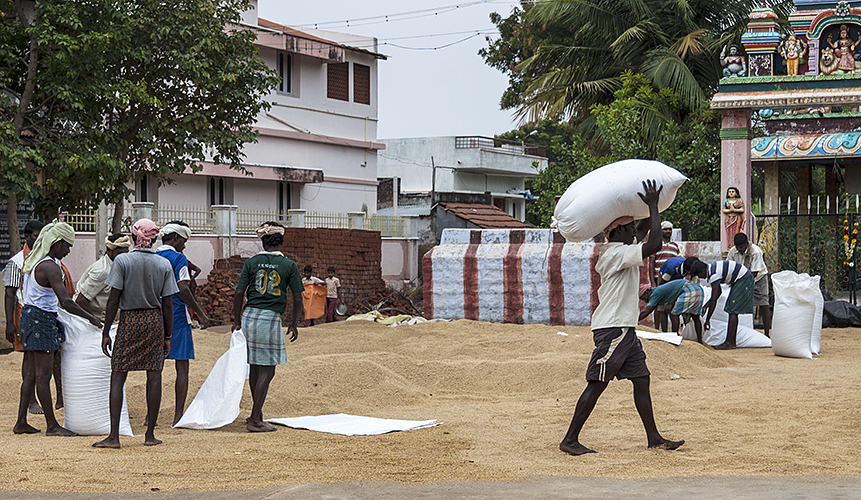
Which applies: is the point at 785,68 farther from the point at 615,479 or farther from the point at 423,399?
the point at 615,479

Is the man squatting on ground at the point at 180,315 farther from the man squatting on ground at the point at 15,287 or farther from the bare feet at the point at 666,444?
the bare feet at the point at 666,444

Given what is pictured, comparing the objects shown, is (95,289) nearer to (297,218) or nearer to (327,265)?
(327,265)

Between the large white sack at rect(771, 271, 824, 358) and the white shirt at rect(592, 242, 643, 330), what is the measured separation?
6.54 meters

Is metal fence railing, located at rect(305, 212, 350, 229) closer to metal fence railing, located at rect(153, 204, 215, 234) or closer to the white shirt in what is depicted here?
metal fence railing, located at rect(153, 204, 215, 234)

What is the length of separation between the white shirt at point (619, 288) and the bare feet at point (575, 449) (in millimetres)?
817

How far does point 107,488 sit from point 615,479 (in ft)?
9.59

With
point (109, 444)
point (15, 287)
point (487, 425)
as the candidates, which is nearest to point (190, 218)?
point (15, 287)

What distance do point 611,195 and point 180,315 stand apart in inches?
143

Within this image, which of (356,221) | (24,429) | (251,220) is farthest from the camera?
(356,221)

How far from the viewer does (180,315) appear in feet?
25.3

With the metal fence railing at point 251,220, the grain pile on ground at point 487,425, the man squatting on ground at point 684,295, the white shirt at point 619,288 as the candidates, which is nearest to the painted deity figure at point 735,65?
the man squatting on ground at point 684,295

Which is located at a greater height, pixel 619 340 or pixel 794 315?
pixel 619 340

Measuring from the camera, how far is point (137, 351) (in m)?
6.76

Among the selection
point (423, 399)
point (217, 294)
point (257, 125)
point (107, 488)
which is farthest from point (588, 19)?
point (107, 488)
